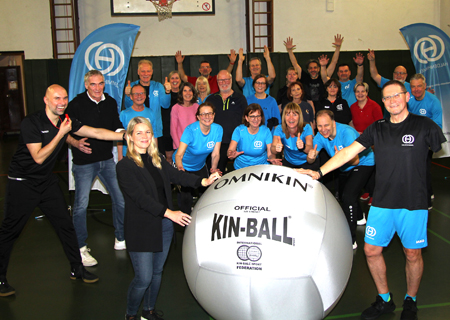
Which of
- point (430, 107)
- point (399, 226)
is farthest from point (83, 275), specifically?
point (430, 107)

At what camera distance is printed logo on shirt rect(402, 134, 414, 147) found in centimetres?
301

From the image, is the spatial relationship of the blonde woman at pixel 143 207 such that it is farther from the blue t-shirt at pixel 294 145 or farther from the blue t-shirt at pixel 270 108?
the blue t-shirt at pixel 270 108

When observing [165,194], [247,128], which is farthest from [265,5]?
[165,194]

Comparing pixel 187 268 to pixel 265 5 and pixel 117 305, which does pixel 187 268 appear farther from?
pixel 265 5

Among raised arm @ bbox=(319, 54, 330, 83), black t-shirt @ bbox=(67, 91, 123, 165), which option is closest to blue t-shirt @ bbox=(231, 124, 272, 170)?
black t-shirt @ bbox=(67, 91, 123, 165)

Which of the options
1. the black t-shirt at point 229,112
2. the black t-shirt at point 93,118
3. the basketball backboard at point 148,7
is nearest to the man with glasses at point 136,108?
the black t-shirt at point 93,118

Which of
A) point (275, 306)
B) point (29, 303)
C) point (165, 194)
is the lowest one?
point (29, 303)

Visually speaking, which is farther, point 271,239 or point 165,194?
point 165,194

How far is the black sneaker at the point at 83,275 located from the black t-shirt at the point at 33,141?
42.1 inches

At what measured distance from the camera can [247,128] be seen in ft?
16.8

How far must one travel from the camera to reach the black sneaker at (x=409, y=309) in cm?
324

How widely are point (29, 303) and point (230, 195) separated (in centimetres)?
230

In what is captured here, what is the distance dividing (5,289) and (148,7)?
9514mm

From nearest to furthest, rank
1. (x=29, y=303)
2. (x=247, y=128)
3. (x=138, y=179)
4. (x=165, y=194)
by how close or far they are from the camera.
A: 1. (x=138, y=179)
2. (x=165, y=194)
3. (x=29, y=303)
4. (x=247, y=128)
